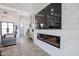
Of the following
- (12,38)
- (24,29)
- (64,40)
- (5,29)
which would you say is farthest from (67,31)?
(24,29)

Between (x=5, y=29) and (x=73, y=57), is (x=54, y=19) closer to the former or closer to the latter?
(x=73, y=57)

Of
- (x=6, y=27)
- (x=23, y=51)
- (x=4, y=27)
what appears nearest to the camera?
(x=23, y=51)

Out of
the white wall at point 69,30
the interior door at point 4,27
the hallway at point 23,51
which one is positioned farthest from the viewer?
the interior door at point 4,27

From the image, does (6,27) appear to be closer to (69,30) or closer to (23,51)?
(23,51)

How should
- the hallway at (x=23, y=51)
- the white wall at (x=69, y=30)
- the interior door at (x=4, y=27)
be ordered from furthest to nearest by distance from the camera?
1. the interior door at (x=4, y=27)
2. the hallway at (x=23, y=51)
3. the white wall at (x=69, y=30)

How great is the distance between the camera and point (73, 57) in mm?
2664

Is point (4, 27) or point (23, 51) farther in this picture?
point (4, 27)

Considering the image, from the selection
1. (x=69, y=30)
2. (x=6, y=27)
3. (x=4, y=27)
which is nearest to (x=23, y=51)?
(x=69, y=30)

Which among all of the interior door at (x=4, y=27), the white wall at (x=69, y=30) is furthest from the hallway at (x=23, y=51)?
the interior door at (x=4, y=27)

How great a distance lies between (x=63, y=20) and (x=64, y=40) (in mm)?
630

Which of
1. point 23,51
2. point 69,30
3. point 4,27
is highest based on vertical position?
point 4,27

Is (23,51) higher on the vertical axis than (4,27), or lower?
lower

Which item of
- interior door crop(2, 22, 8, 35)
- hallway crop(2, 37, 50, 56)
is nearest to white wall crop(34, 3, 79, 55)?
hallway crop(2, 37, 50, 56)

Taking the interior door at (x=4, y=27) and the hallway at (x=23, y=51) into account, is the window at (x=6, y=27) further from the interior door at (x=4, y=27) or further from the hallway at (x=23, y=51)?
the hallway at (x=23, y=51)
